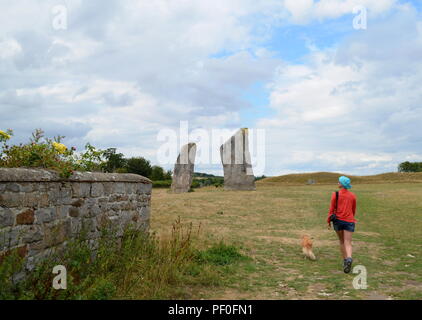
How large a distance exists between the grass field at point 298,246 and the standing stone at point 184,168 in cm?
737

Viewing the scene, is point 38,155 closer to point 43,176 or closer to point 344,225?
point 43,176

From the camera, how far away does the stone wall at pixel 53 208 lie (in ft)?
16.8

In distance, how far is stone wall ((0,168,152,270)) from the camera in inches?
201

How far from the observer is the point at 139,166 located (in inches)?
1720

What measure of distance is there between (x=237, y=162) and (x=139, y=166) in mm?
18272

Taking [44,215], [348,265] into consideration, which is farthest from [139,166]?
[44,215]

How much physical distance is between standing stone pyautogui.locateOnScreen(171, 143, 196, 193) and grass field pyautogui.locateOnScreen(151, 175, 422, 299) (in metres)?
7.37

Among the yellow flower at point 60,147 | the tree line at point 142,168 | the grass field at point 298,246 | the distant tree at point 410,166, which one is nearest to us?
the grass field at point 298,246

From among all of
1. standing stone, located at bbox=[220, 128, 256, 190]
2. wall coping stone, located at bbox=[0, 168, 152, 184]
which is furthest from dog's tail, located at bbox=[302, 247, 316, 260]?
standing stone, located at bbox=[220, 128, 256, 190]

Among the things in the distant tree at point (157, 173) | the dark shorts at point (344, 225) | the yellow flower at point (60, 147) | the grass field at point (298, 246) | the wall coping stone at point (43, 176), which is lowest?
the grass field at point (298, 246)

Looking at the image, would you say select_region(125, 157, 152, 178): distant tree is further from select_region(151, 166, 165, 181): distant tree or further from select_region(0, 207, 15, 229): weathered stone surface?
select_region(0, 207, 15, 229): weathered stone surface

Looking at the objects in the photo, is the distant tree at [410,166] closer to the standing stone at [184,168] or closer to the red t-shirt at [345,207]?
the standing stone at [184,168]

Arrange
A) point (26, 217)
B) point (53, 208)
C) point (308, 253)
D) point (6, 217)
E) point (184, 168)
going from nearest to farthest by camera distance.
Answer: point (6, 217), point (26, 217), point (53, 208), point (308, 253), point (184, 168)

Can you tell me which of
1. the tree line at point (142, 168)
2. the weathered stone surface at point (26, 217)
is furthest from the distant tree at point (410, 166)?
the weathered stone surface at point (26, 217)
